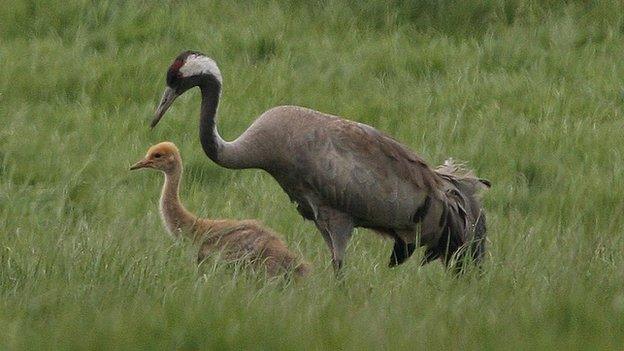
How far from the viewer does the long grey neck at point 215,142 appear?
7.41 metres

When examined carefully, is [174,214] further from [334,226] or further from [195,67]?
[334,226]

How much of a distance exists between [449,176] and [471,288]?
2.03 metres

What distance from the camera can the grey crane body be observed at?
7344 millimetres

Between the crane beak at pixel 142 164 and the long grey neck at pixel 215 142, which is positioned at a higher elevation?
the long grey neck at pixel 215 142

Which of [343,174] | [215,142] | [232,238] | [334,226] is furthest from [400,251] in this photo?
[215,142]

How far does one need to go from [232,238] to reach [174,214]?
69 centimetres

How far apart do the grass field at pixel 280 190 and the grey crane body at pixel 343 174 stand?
192 millimetres

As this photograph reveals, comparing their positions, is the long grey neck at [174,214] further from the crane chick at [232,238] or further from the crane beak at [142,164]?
the crane beak at [142,164]

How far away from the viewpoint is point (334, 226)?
750cm

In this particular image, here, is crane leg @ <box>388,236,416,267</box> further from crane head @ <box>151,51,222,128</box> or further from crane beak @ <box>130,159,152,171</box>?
crane beak @ <box>130,159,152,171</box>

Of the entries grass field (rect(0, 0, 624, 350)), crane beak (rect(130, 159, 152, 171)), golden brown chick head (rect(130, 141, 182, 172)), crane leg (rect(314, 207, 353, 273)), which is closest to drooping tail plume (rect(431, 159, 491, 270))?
grass field (rect(0, 0, 624, 350))

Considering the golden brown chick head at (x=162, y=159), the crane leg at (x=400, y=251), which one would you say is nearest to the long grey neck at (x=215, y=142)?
the golden brown chick head at (x=162, y=159)

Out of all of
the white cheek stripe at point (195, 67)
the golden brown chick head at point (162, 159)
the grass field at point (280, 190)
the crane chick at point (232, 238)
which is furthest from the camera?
the golden brown chick head at point (162, 159)

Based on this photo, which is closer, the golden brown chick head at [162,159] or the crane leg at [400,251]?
the crane leg at [400,251]
